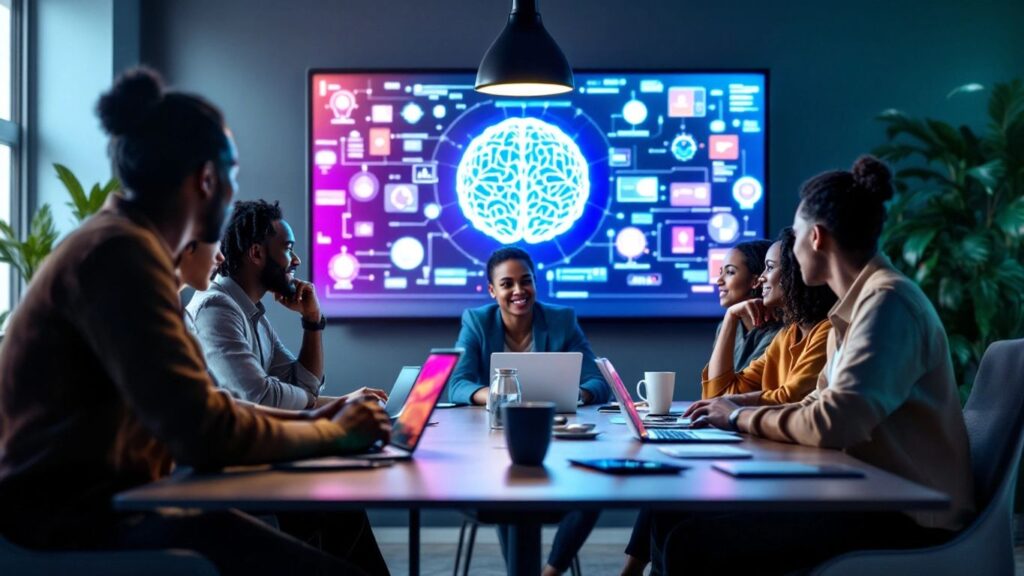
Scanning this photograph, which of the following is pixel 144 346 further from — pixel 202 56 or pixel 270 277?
pixel 202 56

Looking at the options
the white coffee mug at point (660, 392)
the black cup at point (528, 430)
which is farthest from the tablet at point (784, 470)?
the white coffee mug at point (660, 392)

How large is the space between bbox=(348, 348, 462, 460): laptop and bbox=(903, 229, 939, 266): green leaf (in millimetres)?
2717

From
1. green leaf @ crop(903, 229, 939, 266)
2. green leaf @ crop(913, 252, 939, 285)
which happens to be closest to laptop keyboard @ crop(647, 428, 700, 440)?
green leaf @ crop(903, 229, 939, 266)

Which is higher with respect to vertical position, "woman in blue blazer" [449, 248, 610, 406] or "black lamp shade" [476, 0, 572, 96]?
"black lamp shade" [476, 0, 572, 96]

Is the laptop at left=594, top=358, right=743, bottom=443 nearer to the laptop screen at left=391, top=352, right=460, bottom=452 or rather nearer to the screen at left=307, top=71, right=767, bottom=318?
the laptop screen at left=391, top=352, right=460, bottom=452

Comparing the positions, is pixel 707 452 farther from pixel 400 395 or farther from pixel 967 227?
pixel 967 227

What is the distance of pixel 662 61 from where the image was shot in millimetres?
4625

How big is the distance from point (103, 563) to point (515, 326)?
2.48 meters

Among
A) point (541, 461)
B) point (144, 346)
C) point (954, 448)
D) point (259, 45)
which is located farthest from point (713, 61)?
point (144, 346)

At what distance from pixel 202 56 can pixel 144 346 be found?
11.5ft

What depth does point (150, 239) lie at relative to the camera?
155 centimetres

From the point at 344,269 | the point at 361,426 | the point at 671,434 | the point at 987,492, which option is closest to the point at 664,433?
the point at 671,434

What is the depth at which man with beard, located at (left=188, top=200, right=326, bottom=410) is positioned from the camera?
2.82 metres

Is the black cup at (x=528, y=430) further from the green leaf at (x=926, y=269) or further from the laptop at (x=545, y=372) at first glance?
the green leaf at (x=926, y=269)
